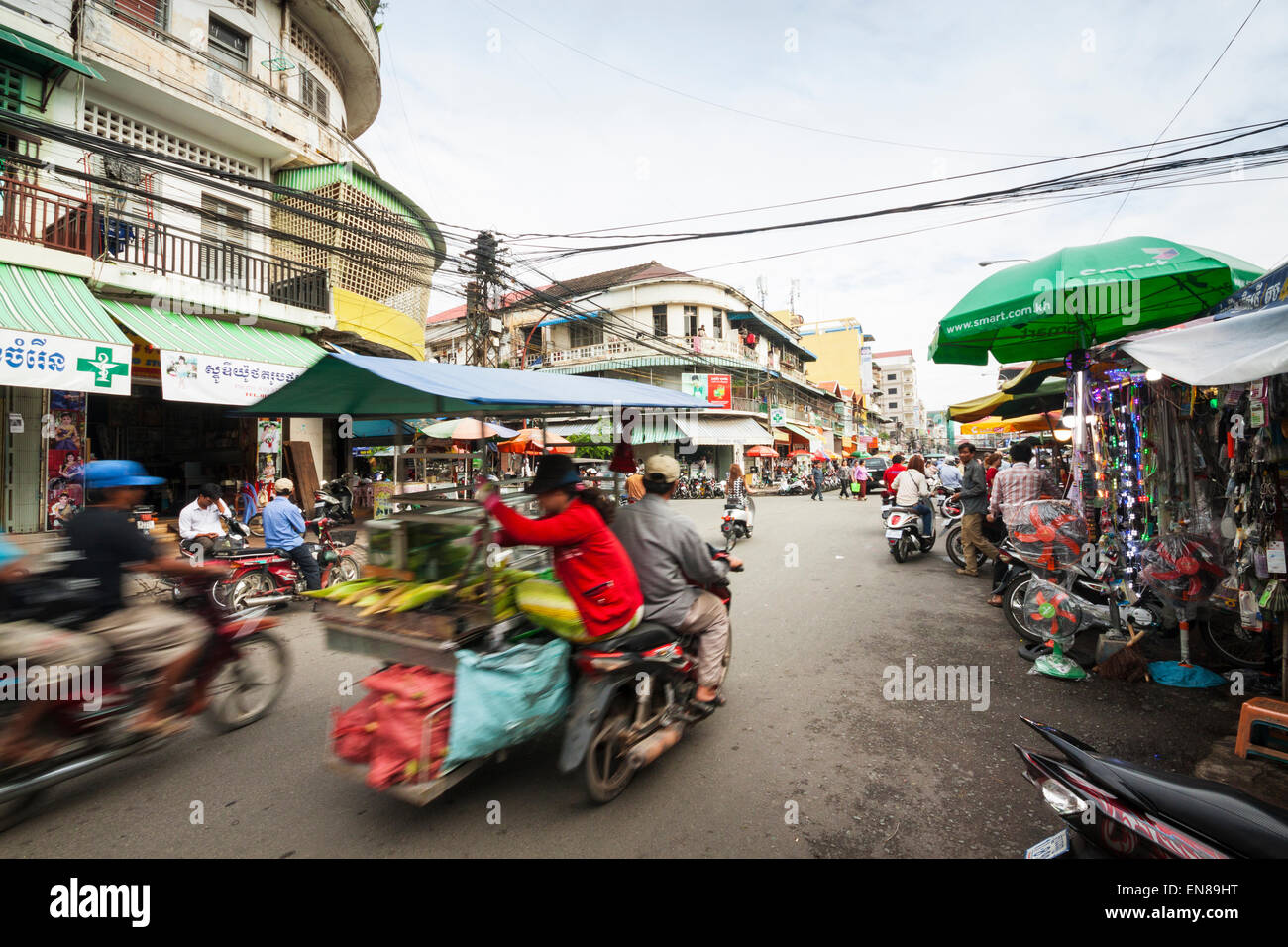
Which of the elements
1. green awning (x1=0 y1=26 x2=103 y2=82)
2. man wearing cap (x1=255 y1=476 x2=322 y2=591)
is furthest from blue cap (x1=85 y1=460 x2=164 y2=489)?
green awning (x1=0 y1=26 x2=103 y2=82)

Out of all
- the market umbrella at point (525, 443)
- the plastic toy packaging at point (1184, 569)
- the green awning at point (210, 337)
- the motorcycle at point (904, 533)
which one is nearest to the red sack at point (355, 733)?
the plastic toy packaging at point (1184, 569)

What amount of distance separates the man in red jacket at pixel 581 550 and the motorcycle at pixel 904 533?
7651 mm

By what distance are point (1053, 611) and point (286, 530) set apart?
26.2 feet

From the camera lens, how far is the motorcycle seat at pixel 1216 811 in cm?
161

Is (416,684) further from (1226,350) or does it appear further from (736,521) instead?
(736,521)

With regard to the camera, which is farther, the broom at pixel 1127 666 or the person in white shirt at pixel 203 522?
the person in white shirt at pixel 203 522

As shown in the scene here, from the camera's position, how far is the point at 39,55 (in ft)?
26.7

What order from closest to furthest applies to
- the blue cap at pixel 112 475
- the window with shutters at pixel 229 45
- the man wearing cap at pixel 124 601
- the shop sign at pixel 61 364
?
1. the man wearing cap at pixel 124 601
2. the blue cap at pixel 112 475
3. the shop sign at pixel 61 364
4. the window with shutters at pixel 229 45

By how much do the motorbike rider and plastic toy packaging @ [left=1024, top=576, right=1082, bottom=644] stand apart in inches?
301

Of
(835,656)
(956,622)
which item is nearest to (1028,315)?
(956,622)

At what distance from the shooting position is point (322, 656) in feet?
17.0

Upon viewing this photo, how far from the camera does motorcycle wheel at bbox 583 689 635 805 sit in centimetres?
277

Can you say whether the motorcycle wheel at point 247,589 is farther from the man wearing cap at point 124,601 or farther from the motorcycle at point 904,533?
the motorcycle at point 904,533
